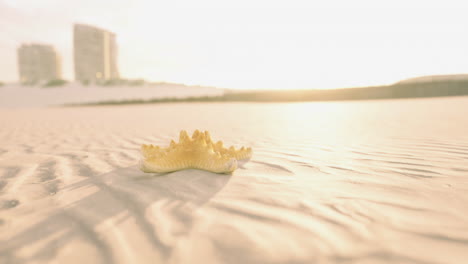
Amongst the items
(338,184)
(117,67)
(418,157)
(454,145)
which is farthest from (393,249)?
(117,67)

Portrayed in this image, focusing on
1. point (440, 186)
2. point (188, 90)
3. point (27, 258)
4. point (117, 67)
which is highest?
point (117, 67)

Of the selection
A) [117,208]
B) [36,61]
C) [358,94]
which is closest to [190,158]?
[117,208]

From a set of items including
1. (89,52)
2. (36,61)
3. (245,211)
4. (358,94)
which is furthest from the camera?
(36,61)

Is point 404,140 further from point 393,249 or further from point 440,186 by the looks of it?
point 393,249

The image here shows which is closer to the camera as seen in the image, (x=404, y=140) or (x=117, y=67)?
(x=404, y=140)

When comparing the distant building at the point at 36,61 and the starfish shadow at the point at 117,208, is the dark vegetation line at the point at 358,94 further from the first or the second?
the distant building at the point at 36,61

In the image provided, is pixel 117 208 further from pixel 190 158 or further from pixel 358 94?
pixel 358 94

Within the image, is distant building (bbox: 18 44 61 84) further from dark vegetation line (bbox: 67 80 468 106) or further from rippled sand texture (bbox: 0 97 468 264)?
rippled sand texture (bbox: 0 97 468 264)
